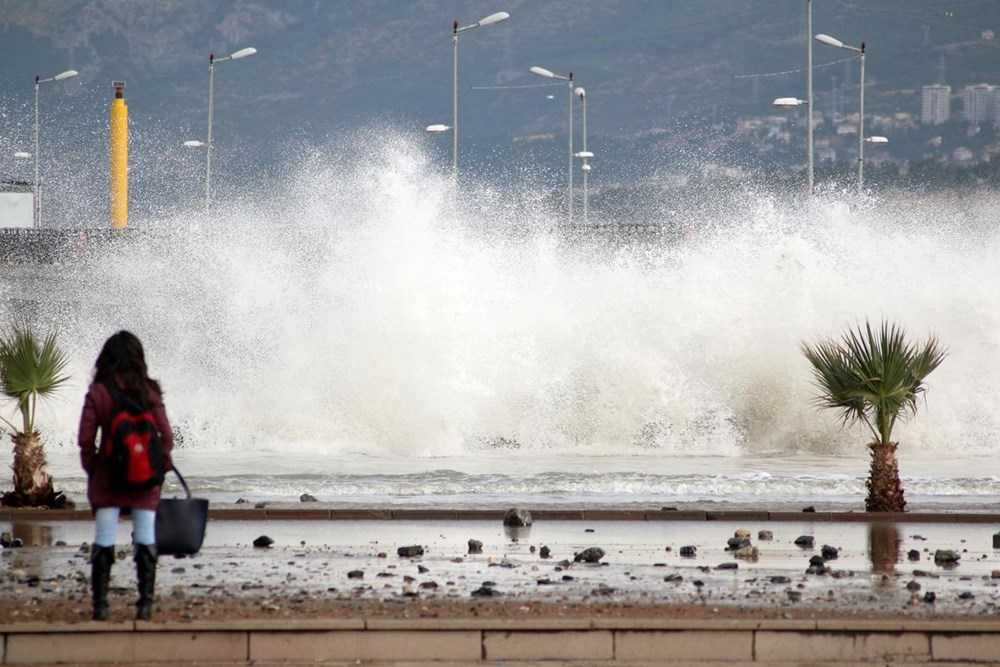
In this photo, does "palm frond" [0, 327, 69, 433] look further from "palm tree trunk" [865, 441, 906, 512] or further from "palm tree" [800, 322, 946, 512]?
"palm tree trunk" [865, 441, 906, 512]

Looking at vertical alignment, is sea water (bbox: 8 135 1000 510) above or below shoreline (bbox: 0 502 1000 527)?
above

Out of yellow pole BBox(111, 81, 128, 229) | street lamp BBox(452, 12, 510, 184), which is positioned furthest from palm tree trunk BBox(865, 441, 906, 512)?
yellow pole BBox(111, 81, 128, 229)

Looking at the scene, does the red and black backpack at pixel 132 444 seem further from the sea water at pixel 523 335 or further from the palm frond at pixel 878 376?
the sea water at pixel 523 335

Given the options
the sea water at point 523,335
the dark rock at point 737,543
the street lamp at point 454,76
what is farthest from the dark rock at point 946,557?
the street lamp at point 454,76

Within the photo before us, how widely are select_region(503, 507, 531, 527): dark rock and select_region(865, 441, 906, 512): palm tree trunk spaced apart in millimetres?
3376

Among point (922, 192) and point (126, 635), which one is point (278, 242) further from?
point (922, 192)

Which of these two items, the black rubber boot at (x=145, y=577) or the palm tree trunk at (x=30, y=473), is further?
the palm tree trunk at (x=30, y=473)

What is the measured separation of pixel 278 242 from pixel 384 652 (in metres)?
29.6

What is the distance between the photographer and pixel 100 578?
7.95 m

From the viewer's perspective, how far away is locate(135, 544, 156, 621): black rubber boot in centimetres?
781

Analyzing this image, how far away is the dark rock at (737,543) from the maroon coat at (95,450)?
4849mm

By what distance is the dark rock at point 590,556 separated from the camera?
1083 cm

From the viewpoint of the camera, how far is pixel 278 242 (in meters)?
36.5

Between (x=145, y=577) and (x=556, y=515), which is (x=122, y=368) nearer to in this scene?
(x=145, y=577)
